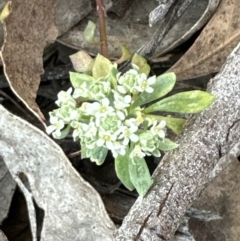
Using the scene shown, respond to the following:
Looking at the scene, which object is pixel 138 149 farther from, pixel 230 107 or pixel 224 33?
pixel 224 33

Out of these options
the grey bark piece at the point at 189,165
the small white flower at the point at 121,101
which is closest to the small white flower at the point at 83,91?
the small white flower at the point at 121,101

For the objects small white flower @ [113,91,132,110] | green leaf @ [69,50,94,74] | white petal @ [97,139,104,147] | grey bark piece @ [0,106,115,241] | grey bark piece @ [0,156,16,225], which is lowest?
grey bark piece @ [0,156,16,225]

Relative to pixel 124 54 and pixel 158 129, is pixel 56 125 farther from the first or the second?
pixel 124 54

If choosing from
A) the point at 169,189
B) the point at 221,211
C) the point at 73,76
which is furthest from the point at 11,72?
the point at 221,211

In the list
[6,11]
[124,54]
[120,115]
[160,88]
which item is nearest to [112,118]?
[120,115]

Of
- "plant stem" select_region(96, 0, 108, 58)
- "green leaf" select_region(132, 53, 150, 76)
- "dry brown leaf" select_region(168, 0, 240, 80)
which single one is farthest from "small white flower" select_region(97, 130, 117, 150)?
"dry brown leaf" select_region(168, 0, 240, 80)

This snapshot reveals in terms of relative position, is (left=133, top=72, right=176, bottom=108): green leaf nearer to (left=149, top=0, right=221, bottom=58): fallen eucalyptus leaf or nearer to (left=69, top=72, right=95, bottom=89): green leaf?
(left=69, top=72, right=95, bottom=89): green leaf
